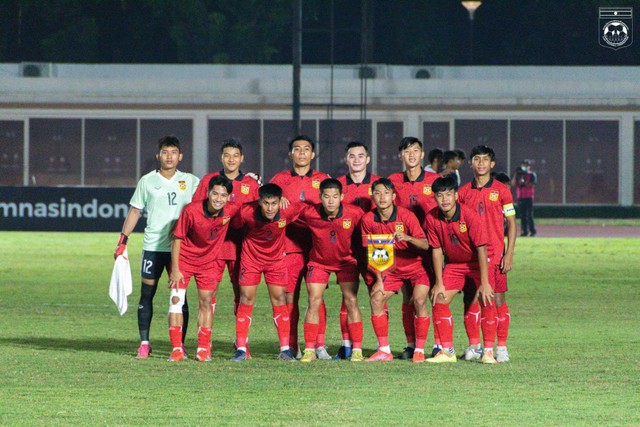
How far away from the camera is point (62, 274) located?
20781 mm

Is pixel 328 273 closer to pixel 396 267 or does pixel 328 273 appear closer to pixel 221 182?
pixel 396 267

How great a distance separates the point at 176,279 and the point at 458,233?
2428mm

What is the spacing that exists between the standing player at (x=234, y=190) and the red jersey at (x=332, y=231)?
0.71 m

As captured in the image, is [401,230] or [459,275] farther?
[459,275]

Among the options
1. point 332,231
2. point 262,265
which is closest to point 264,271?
point 262,265

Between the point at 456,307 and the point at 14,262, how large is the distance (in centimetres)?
983

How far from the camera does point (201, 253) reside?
1103cm

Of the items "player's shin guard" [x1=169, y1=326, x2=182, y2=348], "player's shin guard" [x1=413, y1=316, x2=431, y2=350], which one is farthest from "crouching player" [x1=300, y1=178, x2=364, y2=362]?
"player's shin guard" [x1=169, y1=326, x2=182, y2=348]

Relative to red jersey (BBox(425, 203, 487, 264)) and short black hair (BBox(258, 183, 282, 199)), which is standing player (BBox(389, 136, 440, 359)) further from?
short black hair (BBox(258, 183, 282, 199))

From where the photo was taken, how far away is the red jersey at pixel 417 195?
37.2 feet

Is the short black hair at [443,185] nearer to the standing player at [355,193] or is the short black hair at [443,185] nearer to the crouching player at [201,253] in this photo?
the standing player at [355,193]

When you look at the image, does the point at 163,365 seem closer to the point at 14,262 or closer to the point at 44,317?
the point at 44,317

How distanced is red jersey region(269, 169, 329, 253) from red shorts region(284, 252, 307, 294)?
0.05 metres

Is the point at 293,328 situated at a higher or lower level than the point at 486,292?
lower
